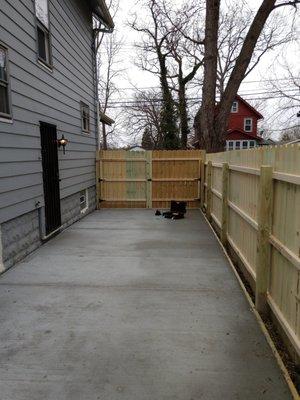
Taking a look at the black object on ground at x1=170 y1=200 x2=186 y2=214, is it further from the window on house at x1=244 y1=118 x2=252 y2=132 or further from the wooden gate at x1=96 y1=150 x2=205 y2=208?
the window on house at x1=244 y1=118 x2=252 y2=132

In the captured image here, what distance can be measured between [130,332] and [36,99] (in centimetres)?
429

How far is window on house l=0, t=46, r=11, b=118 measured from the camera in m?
4.48

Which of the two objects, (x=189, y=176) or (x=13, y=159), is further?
(x=189, y=176)

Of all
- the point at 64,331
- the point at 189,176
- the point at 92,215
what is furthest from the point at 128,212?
the point at 64,331

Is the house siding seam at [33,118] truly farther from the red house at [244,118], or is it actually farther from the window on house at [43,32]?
the red house at [244,118]

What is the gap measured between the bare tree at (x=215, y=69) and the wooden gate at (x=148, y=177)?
1.12 m

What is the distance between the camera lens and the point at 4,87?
4.56 m

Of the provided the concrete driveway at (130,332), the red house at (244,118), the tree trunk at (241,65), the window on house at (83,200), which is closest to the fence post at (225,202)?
the concrete driveway at (130,332)

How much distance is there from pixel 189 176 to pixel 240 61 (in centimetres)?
383

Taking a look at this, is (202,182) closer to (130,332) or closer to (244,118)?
(130,332)

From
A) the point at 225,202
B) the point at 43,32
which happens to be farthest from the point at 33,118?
the point at 225,202

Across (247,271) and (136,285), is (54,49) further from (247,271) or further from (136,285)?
(247,271)

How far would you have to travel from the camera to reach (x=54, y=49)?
260 inches

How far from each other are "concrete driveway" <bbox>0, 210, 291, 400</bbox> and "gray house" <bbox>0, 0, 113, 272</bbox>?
827 mm
